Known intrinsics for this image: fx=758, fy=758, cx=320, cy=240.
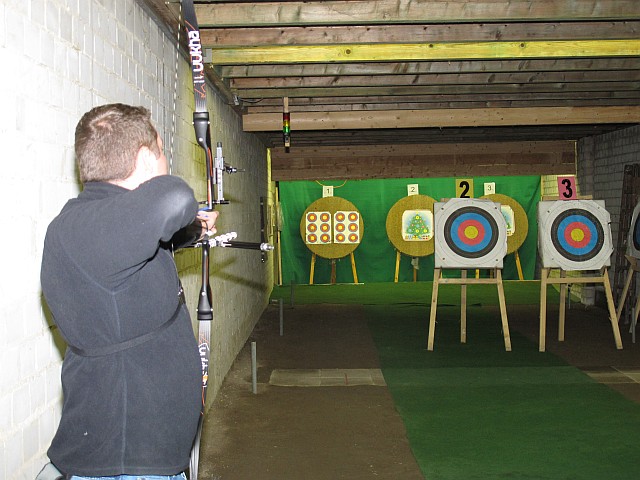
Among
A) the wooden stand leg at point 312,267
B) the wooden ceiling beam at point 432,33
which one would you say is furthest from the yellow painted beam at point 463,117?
the wooden stand leg at point 312,267

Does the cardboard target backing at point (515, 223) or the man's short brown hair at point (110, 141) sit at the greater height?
the man's short brown hair at point (110, 141)

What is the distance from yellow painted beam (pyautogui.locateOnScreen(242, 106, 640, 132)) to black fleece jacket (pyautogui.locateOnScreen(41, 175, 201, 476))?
4.89 m

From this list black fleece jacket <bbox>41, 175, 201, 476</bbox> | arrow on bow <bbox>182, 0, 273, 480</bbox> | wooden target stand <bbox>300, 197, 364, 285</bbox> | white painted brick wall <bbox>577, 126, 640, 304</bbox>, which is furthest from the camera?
wooden target stand <bbox>300, 197, 364, 285</bbox>

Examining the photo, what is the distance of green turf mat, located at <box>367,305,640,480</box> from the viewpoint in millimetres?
3156

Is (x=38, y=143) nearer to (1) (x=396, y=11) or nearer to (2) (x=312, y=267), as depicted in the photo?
(1) (x=396, y=11)

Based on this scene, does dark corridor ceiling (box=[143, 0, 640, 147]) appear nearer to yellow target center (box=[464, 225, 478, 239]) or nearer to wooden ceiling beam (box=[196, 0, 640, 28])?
wooden ceiling beam (box=[196, 0, 640, 28])

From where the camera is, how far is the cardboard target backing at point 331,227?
10680 millimetres

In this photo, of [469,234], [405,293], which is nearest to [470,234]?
[469,234]

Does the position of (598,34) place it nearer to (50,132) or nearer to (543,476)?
(543,476)

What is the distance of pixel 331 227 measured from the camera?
420 inches

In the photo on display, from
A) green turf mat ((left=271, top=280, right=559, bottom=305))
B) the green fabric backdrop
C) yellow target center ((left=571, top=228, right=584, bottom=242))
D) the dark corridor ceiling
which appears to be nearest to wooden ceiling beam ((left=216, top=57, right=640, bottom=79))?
the dark corridor ceiling

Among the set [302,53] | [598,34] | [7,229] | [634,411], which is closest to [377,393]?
[634,411]

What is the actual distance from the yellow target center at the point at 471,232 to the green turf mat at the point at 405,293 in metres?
2.41

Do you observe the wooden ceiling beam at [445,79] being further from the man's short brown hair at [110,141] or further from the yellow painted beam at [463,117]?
the man's short brown hair at [110,141]
